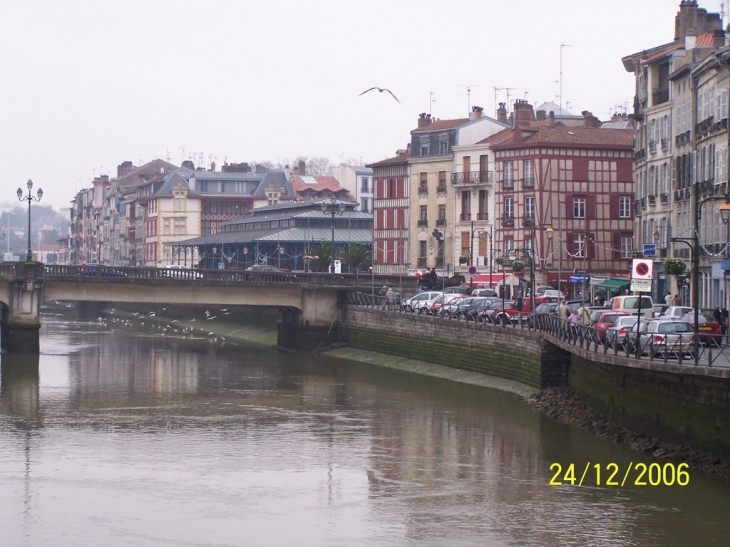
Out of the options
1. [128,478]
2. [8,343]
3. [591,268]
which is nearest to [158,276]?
[8,343]

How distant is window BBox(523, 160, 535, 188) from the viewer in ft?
300

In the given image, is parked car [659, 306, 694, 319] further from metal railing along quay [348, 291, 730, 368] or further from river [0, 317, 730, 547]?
river [0, 317, 730, 547]

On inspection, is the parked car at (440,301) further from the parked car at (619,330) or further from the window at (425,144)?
the window at (425,144)

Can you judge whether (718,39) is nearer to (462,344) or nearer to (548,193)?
(462,344)

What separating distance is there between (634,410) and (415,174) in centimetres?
6406

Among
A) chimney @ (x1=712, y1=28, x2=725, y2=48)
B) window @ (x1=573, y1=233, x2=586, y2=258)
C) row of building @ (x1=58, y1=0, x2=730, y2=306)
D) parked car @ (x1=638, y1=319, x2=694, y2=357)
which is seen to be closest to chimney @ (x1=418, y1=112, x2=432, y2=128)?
row of building @ (x1=58, y1=0, x2=730, y2=306)

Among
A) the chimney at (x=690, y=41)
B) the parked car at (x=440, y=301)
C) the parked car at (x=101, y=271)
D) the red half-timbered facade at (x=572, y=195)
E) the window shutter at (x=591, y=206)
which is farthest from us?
the window shutter at (x=591, y=206)

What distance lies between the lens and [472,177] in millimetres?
95750

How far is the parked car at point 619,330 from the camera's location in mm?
40094

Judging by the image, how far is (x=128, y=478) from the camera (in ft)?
117
